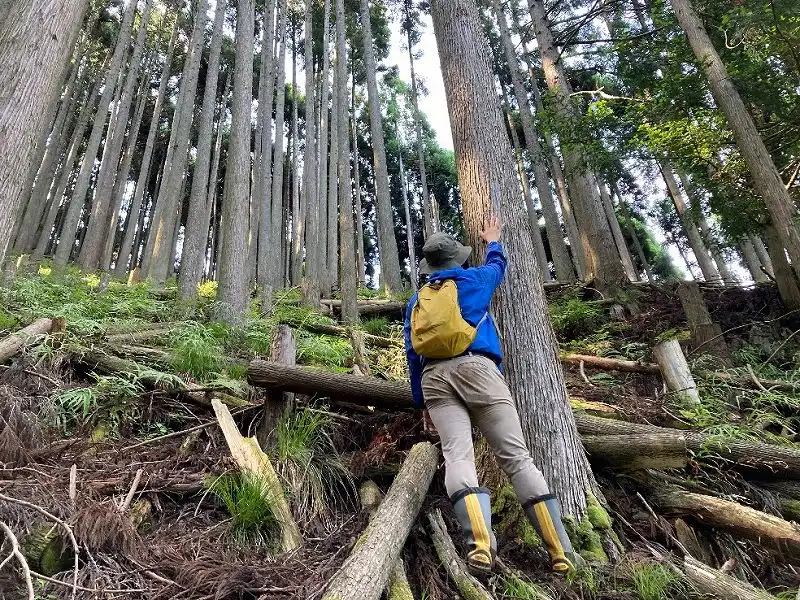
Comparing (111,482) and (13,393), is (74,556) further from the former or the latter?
(13,393)

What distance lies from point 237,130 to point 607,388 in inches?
→ 292

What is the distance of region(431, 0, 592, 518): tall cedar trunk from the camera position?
9.85 feet

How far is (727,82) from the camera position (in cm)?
662

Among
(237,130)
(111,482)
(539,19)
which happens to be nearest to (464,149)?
(111,482)

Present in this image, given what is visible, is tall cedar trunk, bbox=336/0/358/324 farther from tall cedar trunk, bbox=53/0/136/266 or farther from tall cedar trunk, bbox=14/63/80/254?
tall cedar trunk, bbox=14/63/80/254

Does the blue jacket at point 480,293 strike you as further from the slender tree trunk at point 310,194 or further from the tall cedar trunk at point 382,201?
the tall cedar trunk at point 382,201

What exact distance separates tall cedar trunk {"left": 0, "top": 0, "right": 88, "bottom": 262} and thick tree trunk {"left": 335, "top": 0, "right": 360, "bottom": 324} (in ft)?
20.8

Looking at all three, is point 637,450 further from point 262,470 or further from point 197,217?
Result: point 197,217

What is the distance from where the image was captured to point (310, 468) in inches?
124

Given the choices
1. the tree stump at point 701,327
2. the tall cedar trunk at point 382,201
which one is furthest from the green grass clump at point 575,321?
the tall cedar trunk at point 382,201

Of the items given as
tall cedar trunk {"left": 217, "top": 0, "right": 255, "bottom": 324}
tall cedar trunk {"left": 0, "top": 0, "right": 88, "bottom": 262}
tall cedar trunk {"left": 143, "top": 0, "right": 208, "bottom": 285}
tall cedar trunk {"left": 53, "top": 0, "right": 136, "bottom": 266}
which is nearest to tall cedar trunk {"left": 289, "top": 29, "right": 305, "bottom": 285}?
tall cedar trunk {"left": 143, "top": 0, "right": 208, "bottom": 285}

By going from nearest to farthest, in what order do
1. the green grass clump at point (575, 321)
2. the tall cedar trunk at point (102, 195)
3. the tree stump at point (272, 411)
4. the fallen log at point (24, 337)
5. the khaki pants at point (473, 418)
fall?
the khaki pants at point (473, 418), the tree stump at point (272, 411), the fallen log at point (24, 337), the green grass clump at point (575, 321), the tall cedar trunk at point (102, 195)

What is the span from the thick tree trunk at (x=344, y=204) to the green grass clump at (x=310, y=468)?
5.89 meters

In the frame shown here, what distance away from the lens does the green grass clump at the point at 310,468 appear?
300 centimetres
